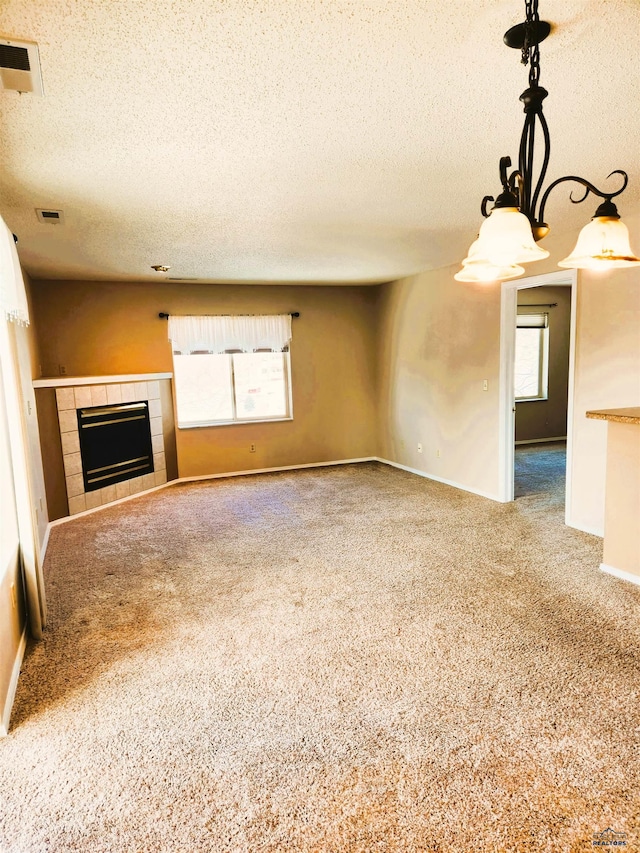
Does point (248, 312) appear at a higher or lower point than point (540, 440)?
higher

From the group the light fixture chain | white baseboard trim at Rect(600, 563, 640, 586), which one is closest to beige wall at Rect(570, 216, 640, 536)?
Result: white baseboard trim at Rect(600, 563, 640, 586)

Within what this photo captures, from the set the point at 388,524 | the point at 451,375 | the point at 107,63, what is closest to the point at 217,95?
the point at 107,63

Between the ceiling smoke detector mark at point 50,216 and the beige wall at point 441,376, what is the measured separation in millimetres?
3757

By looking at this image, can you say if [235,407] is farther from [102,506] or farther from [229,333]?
[102,506]

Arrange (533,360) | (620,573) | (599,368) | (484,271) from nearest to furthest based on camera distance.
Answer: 1. (484,271)
2. (620,573)
3. (599,368)
4. (533,360)

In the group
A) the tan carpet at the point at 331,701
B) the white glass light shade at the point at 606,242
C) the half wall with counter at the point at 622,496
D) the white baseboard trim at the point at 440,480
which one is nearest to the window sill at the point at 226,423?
the white baseboard trim at the point at 440,480

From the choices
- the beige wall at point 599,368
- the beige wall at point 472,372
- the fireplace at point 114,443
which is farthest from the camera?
the fireplace at point 114,443

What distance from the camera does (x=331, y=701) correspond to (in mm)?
2123

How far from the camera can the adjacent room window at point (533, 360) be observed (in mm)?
7492

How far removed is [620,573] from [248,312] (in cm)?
494

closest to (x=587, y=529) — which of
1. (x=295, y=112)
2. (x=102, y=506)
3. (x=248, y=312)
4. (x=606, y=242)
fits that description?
(x=606, y=242)

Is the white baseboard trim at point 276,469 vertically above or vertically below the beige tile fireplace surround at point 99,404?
below

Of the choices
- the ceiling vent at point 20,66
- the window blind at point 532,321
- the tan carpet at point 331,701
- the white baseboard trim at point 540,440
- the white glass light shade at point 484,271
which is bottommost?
the tan carpet at point 331,701

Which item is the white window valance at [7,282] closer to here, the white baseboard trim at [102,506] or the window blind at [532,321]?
the white baseboard trim at [102,506]
